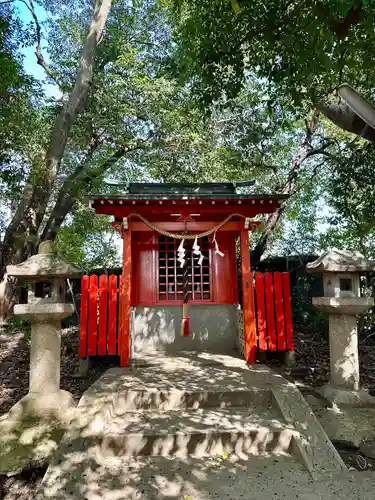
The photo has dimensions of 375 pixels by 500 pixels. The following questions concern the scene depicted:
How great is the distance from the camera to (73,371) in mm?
6969

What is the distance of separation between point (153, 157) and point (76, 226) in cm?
431

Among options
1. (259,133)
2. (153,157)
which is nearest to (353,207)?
(259,133)

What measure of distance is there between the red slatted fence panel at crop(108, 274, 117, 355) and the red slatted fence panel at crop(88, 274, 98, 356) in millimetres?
271

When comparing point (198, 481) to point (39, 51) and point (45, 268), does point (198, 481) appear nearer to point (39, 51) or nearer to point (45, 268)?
point (45, 268)

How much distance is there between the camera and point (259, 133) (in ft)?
38.8

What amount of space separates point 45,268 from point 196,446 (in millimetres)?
2978

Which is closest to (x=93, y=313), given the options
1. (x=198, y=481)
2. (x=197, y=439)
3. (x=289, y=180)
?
(x=197, y=439)

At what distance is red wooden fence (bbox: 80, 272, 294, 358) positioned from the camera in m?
6.66

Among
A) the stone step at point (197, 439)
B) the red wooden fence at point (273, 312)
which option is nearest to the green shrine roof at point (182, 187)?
the red wooden fence at point (273, 312)

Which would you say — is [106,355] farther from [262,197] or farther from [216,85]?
[216,85]

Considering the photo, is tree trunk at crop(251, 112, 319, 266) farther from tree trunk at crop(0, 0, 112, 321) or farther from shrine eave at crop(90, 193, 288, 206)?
tree trunk at crop(0, 0, 112, 321)

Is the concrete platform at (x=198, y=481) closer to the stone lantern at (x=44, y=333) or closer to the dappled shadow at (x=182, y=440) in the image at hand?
the dappled shadow at (x=182, y=440)

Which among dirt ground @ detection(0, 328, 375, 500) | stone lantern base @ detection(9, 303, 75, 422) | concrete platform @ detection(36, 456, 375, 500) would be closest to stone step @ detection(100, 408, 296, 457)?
concrete platform @ detection(36, 456, 375, 500)

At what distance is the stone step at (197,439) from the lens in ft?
12.9
